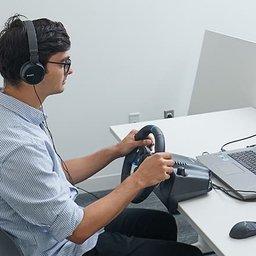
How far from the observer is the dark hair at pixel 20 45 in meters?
1.15

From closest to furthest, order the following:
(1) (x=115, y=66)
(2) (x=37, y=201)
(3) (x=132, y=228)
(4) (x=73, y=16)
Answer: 1. (2) (x=37, y=201)
2. (3) (x=132, y=228)
3. (4) (x=73, y=16)
4. (1) (x=115, y=66)

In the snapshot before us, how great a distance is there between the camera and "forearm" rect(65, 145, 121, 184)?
5.25 ft

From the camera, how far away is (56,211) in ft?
3.61

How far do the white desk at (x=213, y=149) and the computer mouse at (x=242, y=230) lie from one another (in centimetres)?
1

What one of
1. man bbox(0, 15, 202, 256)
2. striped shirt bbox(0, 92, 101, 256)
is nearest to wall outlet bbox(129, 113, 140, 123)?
man bbox(0, 15, 202, 256)

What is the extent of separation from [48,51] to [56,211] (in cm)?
44

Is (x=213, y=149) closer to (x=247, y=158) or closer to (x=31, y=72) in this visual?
(x=247, y=158)

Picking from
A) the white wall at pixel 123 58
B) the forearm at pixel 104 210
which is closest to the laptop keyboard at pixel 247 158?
the forearm at pixel 104 210

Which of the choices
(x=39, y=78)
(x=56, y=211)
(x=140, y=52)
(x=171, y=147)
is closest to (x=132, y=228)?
(x=171, y=147)

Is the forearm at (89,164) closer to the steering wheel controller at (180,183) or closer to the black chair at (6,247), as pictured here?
the steering wheel controller at (180,183)

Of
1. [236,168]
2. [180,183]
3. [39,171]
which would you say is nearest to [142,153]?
[180,183]

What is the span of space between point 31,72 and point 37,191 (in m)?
0.31

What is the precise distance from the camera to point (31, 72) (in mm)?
1122

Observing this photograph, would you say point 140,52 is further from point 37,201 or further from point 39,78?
point 37,201
